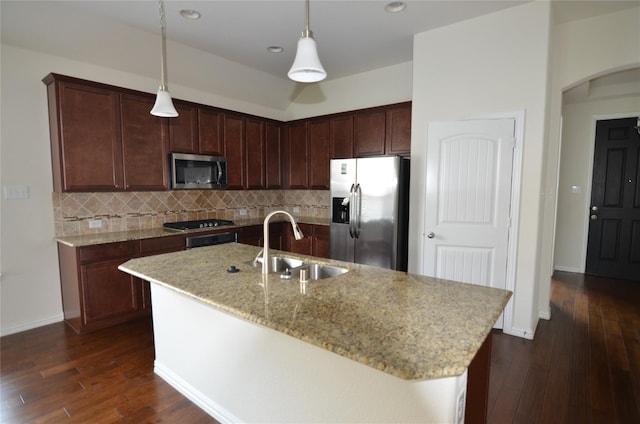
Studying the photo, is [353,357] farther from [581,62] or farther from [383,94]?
[383,94]

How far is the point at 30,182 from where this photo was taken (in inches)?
119

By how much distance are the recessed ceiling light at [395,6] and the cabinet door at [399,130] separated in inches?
47.5

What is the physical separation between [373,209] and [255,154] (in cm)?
205

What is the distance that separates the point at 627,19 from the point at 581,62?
40 centimetres

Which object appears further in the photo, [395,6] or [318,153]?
[318,153]

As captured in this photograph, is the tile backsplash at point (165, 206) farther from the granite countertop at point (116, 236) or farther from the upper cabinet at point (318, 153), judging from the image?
the upper cabinet at point (318, 153)

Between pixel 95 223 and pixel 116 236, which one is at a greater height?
pixel 95 223

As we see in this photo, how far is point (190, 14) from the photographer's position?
2.81m

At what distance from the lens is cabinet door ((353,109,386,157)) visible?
4074 millimetres

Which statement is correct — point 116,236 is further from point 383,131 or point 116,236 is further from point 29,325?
point 383,131

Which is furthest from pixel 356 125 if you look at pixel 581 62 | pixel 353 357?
pixel 353 357

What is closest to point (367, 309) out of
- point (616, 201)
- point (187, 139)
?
point (187, 139)

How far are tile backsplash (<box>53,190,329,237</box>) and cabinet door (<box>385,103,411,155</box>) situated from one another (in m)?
1.40

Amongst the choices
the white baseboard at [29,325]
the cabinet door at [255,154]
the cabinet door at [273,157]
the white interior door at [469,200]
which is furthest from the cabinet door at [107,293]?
the white interior door at [469,200]
